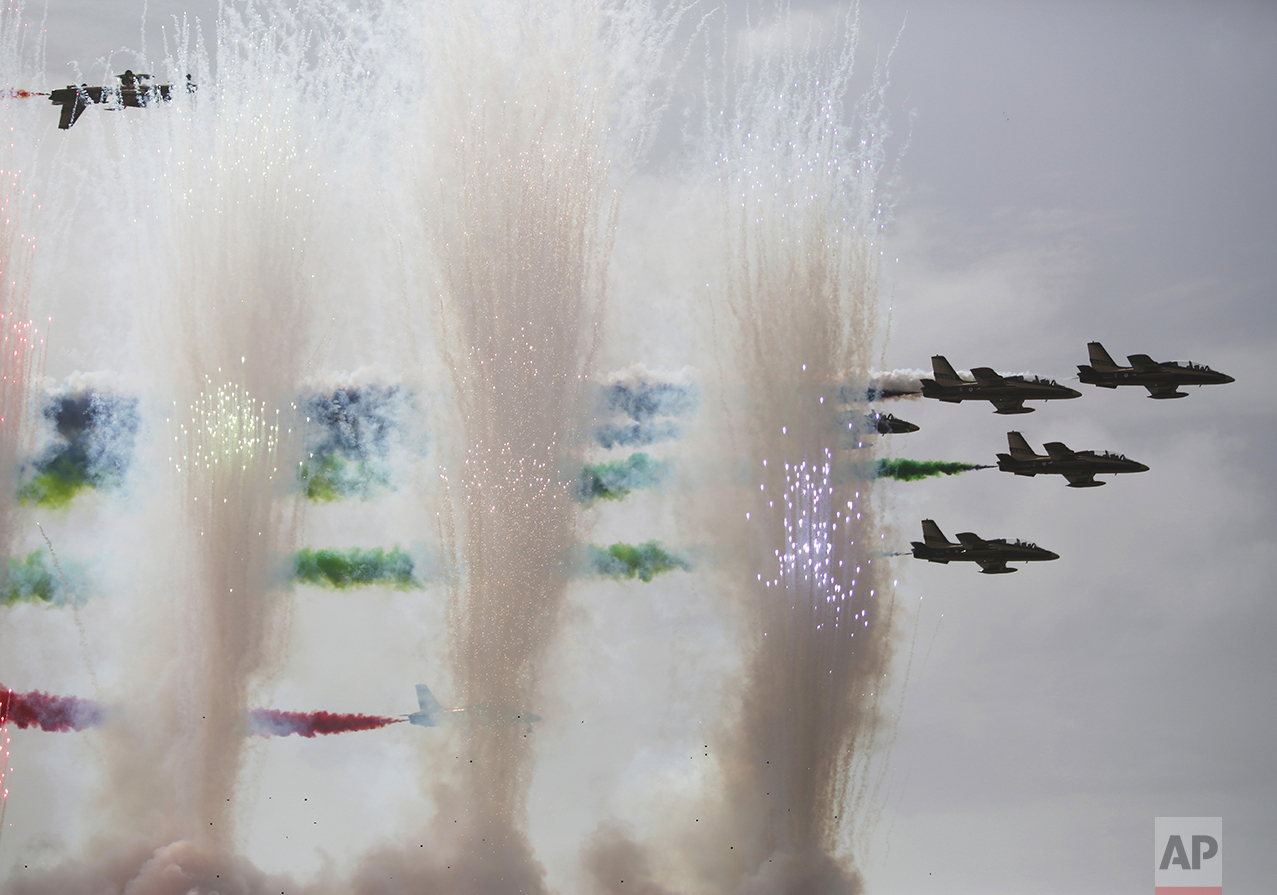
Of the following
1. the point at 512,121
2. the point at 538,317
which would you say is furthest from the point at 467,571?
the point at 512,121

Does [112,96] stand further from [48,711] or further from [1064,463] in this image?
[1064,463]

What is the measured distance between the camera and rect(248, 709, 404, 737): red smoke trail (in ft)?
230

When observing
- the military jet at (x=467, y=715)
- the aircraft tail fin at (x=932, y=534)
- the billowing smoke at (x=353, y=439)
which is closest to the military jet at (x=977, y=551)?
the aircraft tail fin at (x=932, y=534)

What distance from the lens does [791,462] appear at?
71.5 metres

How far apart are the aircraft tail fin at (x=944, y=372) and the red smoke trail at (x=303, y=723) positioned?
118 ft

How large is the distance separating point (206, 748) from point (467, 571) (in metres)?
16.4

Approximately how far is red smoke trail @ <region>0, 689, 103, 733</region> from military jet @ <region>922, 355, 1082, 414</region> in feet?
160

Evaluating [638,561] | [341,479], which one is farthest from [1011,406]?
[341,479]

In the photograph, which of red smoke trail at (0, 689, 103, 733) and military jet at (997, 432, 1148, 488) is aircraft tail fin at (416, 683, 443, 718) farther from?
military jet at (997, 432, 1148, 488)

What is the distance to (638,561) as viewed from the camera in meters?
73.9

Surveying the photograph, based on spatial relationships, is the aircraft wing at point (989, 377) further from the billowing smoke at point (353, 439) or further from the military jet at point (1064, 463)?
the billowing smoke at point (353, 439)

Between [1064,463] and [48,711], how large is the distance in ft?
190

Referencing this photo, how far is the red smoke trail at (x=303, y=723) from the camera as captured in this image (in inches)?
2766

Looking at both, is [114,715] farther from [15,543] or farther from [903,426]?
[903,426]
